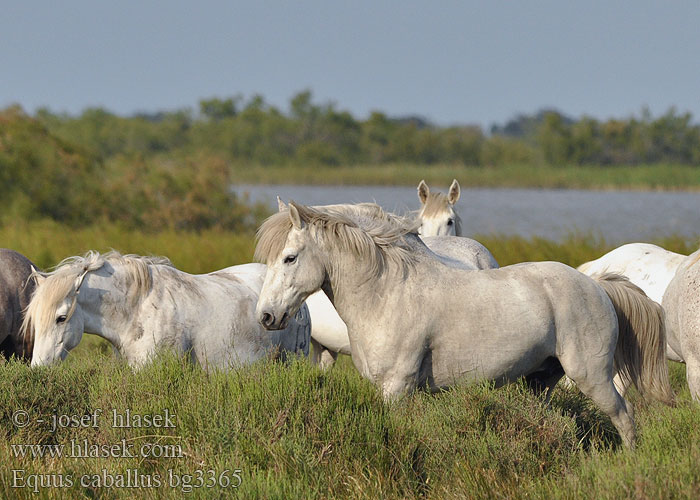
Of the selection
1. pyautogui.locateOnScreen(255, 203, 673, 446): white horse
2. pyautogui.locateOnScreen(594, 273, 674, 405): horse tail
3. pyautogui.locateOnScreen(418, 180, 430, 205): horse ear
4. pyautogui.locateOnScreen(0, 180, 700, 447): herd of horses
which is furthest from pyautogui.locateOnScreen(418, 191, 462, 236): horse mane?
pyautogui.locateOnScreen(255, 203, 673, 446): white horse

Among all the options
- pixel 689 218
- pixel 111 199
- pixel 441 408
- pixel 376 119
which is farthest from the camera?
pixel 376 119

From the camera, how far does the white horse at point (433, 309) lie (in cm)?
514

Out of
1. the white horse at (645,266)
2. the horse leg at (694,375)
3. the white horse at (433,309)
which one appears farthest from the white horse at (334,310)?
the horse leg at (694,375)

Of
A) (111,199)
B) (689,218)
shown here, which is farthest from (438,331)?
(689,218)

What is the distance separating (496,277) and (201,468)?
2.07 metres

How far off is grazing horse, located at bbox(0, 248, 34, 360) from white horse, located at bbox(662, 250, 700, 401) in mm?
4696

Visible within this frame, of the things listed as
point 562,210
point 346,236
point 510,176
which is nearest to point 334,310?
point 346,236

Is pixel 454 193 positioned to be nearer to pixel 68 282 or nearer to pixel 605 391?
pixel 605 391

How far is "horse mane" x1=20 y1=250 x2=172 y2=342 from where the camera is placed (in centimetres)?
585

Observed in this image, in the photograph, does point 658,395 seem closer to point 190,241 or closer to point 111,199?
point 190,241

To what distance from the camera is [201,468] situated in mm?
4586

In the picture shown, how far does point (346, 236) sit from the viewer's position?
207 inches

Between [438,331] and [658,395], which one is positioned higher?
[438,331]

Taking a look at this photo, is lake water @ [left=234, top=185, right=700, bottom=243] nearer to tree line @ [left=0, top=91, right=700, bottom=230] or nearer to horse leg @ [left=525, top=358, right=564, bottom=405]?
tree line @ [left=0, top=91, right=700, bottom=230]
